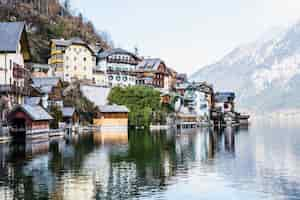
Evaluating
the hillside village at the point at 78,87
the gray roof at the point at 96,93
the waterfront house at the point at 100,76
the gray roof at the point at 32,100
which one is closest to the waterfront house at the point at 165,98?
the hillside village at the point at 78,87

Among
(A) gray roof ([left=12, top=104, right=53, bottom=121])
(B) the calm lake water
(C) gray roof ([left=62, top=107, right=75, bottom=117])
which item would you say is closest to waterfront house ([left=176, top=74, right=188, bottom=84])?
(C) gray roof ([left=62, top=107, right=75, bottom=117])

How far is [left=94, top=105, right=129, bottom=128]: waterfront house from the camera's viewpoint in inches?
3861

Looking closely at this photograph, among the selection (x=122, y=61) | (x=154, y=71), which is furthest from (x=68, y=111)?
(x=154, y=71)

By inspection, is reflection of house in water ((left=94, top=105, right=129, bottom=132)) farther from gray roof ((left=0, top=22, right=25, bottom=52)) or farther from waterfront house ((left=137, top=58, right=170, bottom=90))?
gray roof ((left=0, top=22, right=25, bottom=52))

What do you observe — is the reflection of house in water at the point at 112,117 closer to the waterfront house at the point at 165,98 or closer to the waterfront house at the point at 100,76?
the waterfront house at the point at 165,98

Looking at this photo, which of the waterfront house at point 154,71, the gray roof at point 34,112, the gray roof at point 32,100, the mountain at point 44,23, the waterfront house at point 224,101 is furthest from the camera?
the waterfront house at point 224,101

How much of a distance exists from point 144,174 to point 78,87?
68688 mm

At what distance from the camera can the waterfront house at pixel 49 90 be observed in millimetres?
81562

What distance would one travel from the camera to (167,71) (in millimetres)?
138875

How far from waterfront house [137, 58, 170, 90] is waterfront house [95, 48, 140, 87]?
2.81m

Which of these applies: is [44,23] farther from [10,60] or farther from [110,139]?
[110,139]

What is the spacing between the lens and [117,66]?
4892 inches

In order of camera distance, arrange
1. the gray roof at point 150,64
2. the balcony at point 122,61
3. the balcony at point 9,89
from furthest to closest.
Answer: the gray roof at point 150,64 → the balcony at point 122,61 → the balcony at point 9,89

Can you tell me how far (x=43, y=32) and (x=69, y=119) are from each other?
47.2 meters
